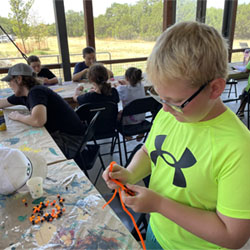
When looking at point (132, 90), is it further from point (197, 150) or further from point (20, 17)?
point (20, 17)

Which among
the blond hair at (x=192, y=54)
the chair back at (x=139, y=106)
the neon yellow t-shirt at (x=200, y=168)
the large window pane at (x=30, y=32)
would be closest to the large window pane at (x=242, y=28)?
the large window pane at (x=30, y=32)

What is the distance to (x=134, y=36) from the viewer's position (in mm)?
6297

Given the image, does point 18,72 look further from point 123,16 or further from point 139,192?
point 123,16

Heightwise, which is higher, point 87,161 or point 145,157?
point 145,157

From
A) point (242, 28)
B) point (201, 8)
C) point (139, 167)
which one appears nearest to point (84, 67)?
point (139, 167)

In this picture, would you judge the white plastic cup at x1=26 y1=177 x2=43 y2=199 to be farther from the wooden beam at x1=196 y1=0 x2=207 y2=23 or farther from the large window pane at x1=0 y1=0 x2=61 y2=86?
the wooden beam at x1=196 y1=0 x2=207 y2=23

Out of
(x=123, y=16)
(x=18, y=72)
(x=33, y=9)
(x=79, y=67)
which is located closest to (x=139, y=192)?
(x=18, y=72)

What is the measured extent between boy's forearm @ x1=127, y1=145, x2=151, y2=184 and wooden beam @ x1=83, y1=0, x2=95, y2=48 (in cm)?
511

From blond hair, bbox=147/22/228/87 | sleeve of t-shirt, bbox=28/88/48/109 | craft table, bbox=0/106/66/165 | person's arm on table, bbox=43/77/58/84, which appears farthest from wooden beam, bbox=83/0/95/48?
blond hair, bbox=147/22/228/87

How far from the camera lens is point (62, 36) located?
5.25 meters

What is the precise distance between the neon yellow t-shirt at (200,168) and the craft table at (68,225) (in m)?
0.20

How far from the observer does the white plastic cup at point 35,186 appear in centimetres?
111

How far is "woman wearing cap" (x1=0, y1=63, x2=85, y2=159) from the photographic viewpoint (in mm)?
1961

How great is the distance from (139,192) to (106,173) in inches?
8.1
